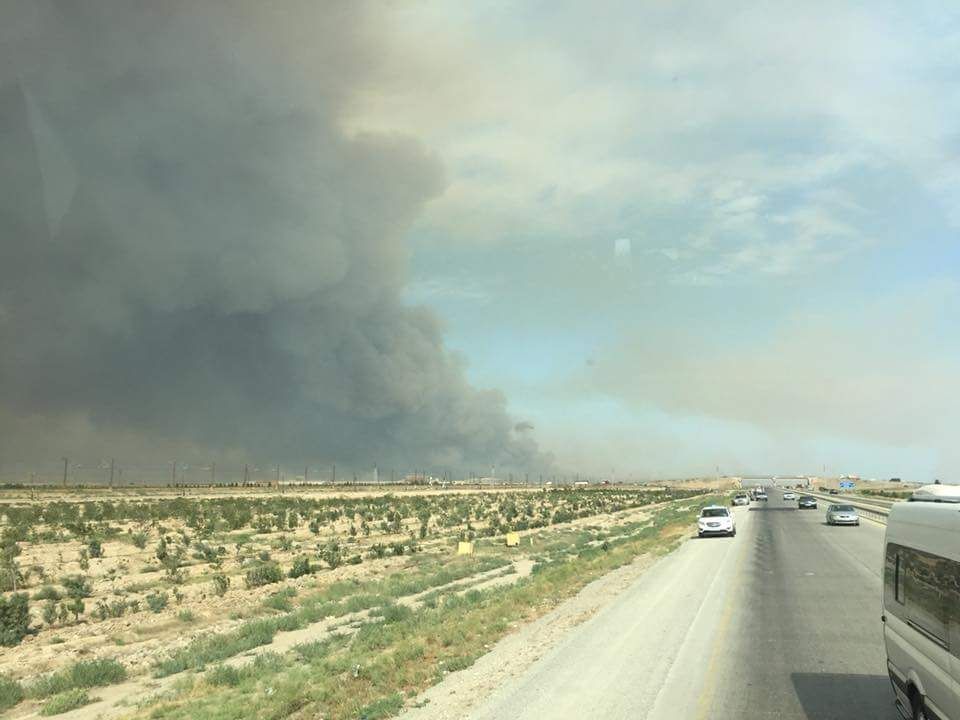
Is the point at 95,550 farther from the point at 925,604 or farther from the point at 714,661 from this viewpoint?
the point at 925,604

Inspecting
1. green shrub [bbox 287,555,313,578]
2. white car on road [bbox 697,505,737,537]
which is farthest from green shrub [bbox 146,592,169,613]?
white car on road [bbox 697,505,737,537]

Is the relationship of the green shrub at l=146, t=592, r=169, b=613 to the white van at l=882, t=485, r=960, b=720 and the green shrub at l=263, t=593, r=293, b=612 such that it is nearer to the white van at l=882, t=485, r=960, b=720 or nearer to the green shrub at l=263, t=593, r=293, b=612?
the green shrub at l=263, t=593, r=293, b=612

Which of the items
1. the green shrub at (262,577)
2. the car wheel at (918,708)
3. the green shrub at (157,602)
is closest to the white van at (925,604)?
the car wheel at (918,708)

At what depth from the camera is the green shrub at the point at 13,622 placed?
57.7ft

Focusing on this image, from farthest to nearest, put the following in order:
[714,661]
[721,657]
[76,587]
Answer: [76,587] → [721,657] → [714,661]

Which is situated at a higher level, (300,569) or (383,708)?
(383,708)

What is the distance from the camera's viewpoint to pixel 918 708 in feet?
22.8

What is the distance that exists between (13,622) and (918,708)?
20.3 m

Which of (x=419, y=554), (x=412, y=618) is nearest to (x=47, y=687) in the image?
(x=412, y=618)

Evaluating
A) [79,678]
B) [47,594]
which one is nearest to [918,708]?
[79,678]

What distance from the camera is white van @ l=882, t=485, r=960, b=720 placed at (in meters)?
5.98

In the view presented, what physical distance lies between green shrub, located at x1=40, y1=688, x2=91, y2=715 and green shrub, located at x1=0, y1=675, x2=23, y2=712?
0.59 meters

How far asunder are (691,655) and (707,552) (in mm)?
20880

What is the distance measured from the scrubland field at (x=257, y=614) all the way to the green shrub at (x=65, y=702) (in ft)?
0.10
